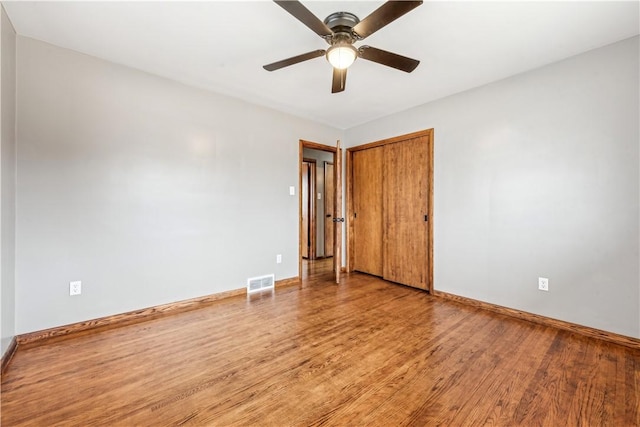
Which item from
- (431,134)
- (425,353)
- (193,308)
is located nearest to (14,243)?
(193,308)

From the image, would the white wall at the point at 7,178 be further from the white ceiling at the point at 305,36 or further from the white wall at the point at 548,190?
the white wall at the point at 548,190

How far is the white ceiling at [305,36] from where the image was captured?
1.81m

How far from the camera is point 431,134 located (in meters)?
3.38

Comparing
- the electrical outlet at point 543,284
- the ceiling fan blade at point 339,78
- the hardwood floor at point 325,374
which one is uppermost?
the ceiling fan blade at point 339,78

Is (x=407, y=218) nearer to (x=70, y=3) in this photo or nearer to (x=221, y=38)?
(x=221, y=38)

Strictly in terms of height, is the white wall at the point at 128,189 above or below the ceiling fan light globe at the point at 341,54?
below

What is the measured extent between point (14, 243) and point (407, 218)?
392 cm

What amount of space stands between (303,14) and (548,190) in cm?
260

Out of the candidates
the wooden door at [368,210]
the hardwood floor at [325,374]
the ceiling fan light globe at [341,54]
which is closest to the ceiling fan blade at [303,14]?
the ceiling fan light globe at [341,54]

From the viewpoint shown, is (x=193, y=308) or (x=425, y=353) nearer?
(x=425, y=353)

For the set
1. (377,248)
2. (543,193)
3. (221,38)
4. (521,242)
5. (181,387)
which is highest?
(221,38)

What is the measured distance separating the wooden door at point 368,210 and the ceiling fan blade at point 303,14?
255 centimetres

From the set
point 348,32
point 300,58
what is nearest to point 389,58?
point 348,32

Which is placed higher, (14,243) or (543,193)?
(543,193)
